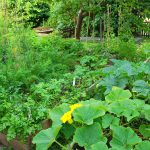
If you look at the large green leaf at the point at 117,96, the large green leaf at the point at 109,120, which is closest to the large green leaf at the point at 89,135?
the large green leaf at the point at 109,120

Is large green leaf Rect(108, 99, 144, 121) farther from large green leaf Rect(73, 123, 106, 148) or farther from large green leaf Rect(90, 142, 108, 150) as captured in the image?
large green leaf Rect(90, 142, 108, 150)

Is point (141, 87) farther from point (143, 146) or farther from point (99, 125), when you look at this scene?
point (143, 146)

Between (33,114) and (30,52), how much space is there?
1650mm

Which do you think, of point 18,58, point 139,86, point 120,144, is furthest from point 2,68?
point 120,144

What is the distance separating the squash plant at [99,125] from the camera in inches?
102

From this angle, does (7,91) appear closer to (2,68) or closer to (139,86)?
(2,68)

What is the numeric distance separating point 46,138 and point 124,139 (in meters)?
0.60

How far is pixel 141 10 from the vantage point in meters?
7.09

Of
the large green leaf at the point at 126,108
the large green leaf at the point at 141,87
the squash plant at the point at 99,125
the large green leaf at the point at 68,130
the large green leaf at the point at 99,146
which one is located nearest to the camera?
the large green leaf at the point at 99,146

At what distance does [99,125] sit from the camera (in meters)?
2.70

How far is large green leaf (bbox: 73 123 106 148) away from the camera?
2631mm

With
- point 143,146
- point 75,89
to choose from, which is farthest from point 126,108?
point 75,89

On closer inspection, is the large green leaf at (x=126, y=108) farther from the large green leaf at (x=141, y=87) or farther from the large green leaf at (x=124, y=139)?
the large green leaf at (x=141, y=87)

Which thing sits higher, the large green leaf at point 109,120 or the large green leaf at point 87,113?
the large green leaf at point 87,113
